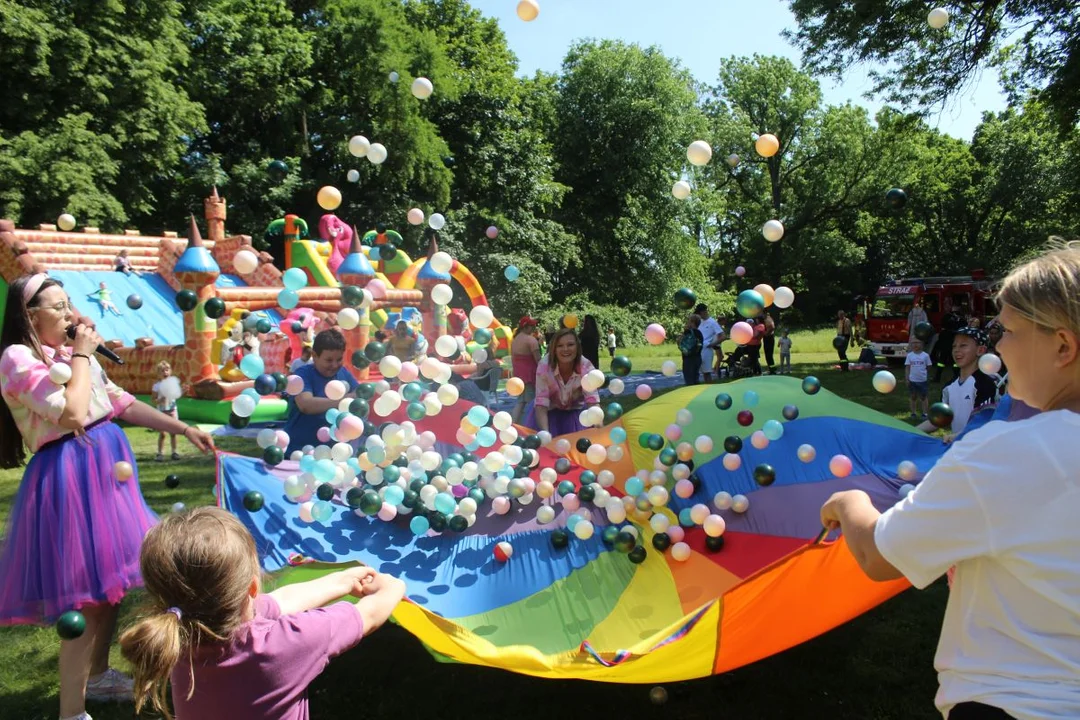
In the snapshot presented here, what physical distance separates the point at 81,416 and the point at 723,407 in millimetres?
2776

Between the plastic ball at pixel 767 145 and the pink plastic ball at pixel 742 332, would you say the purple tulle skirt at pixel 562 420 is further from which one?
the plastic ball at pixel 767 145

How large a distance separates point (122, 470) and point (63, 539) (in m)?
0.30

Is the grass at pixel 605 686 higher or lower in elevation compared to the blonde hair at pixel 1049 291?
lower

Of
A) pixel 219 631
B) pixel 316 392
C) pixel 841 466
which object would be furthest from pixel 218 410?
pixel 219 631

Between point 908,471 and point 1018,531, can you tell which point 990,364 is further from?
point 1018,531

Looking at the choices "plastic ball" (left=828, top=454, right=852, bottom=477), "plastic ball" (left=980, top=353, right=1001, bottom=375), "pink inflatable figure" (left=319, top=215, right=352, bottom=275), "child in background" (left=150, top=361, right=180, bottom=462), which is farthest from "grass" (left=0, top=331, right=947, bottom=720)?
"pink inflatable figure" (left=319, top=215, right=352, bottom=275)

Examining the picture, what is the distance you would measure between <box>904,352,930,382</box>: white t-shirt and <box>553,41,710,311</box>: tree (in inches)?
666

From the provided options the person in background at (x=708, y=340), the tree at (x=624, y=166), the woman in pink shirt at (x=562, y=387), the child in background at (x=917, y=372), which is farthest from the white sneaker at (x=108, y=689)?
the tree at (x=624, y=166)

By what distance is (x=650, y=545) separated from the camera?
3.47m

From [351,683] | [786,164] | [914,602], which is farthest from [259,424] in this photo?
[786,164]

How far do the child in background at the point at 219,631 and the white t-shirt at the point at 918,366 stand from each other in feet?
25.9

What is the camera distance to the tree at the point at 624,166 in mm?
25188

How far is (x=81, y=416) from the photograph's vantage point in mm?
2691

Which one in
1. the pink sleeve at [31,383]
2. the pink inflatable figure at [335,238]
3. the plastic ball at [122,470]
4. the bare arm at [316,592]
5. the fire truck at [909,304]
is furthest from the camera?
the fire truck at [909,304]
